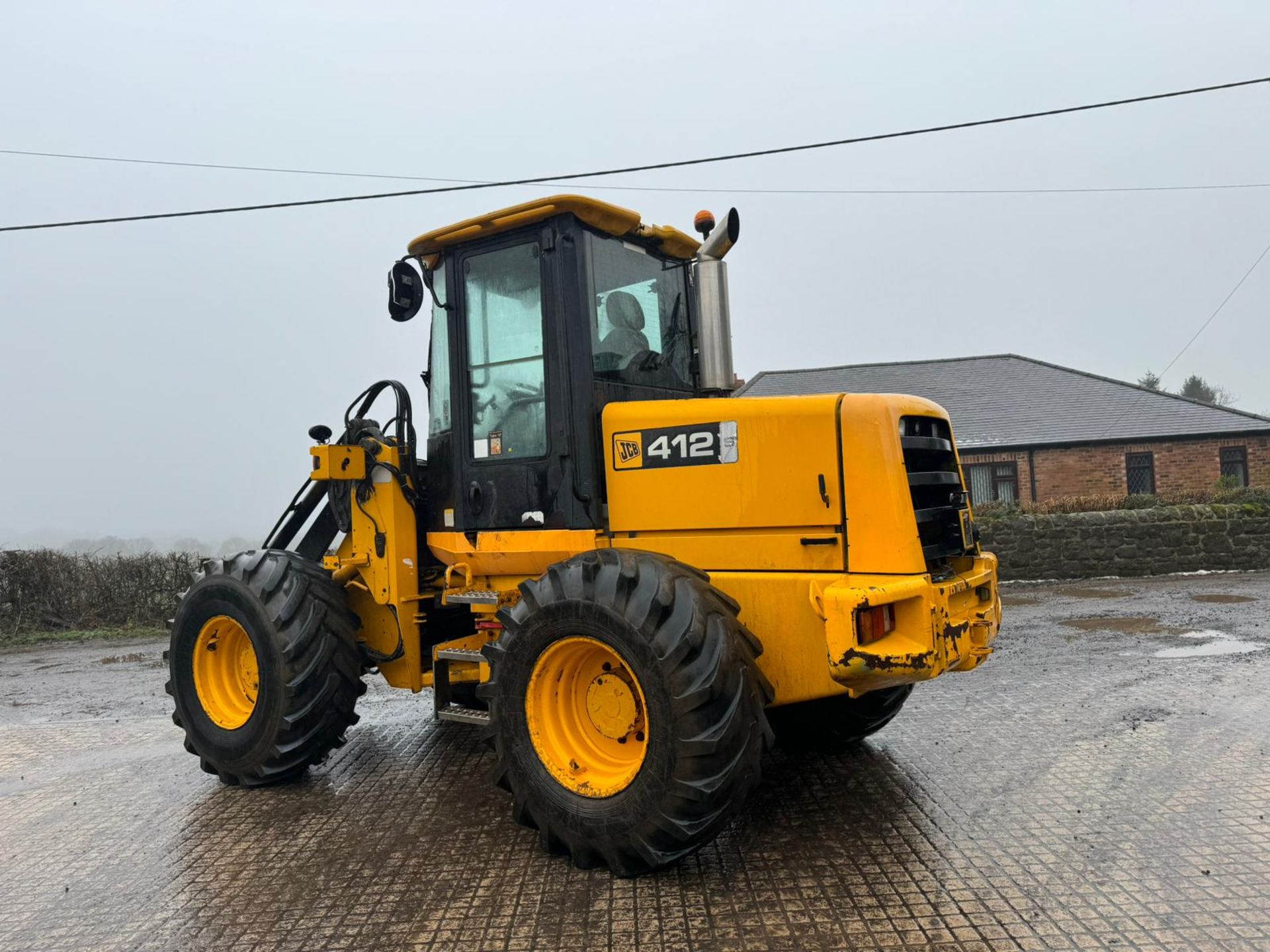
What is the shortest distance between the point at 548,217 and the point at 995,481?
64.5ft

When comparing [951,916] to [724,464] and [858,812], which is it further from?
[724,464]

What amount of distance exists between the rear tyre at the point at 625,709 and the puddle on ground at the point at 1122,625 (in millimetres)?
7308

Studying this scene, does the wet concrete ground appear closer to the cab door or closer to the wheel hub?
the wheel hub

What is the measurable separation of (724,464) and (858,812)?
1795 millimetres

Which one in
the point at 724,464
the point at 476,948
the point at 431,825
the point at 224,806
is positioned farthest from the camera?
the point at 224,806

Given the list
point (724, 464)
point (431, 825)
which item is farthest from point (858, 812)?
point (431, 825)

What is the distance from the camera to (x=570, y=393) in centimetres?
436

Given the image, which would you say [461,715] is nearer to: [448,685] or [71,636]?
[448,685]

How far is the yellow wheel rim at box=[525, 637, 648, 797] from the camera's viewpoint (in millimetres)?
3787

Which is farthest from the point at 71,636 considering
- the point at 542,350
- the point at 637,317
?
the point at 637,317

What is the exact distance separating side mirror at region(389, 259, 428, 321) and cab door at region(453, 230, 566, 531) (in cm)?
23

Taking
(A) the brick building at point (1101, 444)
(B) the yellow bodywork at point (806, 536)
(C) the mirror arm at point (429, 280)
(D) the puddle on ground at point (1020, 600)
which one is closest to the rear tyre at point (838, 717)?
(B) the yellow bodywork at point (806, 536)

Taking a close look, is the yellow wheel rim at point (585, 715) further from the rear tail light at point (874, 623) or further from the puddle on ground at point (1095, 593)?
the puddle on ground at point (1095, 593)

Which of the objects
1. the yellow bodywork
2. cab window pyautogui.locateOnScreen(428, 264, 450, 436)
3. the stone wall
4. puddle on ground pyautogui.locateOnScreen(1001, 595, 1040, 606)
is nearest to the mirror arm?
cab window pyautogui.locateOnScreen(428, 264, 450, 436)
